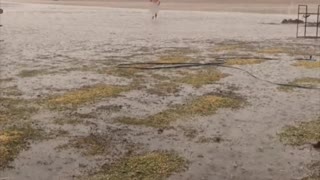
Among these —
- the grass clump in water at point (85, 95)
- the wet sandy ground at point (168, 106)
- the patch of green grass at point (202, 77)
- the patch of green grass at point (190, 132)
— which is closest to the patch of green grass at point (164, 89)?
the wet sandy ground at point (168, 106)

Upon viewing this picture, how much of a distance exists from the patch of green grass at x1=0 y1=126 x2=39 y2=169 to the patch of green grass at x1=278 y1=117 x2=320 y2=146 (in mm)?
5846

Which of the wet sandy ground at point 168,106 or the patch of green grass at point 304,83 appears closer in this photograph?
the wet sandy ground at point 168,106

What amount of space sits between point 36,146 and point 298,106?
310 inches

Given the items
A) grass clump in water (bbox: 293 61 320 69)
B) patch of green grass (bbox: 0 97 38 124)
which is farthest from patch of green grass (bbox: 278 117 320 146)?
grass clump in water (bbox: 293 61 320 69)

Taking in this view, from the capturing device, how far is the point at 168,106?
47.7 ft

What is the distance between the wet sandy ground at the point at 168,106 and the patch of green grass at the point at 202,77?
16.7 inches

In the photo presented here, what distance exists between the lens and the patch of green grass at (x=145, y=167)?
30.2 feet

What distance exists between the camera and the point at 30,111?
45.2 ft

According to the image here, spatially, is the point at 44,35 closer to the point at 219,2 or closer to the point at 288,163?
the point at 288,163

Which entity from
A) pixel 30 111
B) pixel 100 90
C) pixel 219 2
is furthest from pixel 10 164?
pixel 219 2

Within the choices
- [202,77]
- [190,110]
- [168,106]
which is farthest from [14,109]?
[202,77]

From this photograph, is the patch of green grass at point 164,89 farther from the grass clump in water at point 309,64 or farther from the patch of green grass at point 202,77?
the grass clump in water at point 309,64

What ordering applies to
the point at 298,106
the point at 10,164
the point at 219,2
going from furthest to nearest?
the point at 219,2 → the point at 298,106 → the point at 10,164

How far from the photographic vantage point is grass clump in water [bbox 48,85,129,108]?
1470 cm
